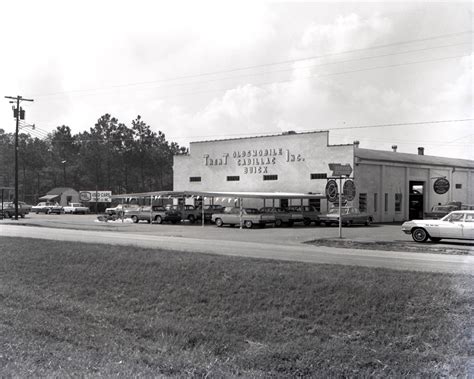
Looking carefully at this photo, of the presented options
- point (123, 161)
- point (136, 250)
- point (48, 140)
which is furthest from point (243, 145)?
point (48, 140)

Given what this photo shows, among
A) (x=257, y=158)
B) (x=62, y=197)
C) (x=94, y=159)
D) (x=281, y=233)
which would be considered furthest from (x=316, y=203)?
(x=94, y=159)

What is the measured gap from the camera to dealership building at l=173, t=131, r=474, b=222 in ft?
145

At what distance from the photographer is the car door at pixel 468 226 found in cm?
2227

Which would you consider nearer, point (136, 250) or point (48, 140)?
point (136, 250)

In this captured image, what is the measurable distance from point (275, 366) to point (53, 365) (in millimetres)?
3027

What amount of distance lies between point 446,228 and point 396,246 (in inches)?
103

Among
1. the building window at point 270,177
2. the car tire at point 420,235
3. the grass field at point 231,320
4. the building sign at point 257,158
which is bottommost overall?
the grass field at point 231,320

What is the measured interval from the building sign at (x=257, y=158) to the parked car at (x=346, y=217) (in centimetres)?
720

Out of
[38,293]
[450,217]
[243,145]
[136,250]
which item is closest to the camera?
[38,293]

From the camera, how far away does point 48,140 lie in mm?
107312

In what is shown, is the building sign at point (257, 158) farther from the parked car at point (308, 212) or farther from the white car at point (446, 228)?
the white car at point (446, 228)

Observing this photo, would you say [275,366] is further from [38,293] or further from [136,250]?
[136,250]

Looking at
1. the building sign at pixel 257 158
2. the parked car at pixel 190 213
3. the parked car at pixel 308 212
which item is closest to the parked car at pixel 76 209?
the building sign at pixel 257 158

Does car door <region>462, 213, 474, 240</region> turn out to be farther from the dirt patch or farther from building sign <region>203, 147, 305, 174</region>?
building sign <region>203, 147, 305, 174</region>
